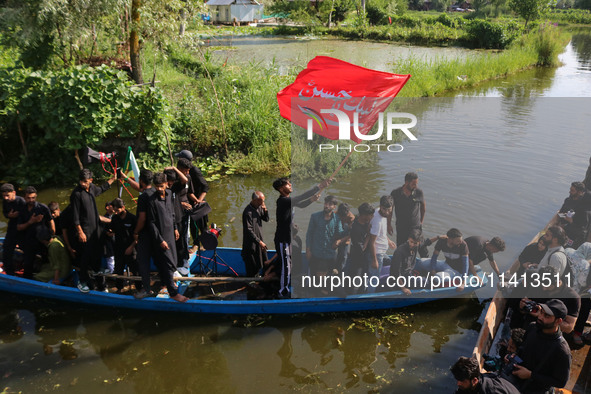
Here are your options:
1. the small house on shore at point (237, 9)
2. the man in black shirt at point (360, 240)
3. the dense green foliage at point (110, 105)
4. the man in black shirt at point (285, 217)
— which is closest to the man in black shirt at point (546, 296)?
the man in black shirt at point (360, 240)

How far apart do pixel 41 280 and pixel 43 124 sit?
5.03m

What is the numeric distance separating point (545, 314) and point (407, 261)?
2380 millimetres

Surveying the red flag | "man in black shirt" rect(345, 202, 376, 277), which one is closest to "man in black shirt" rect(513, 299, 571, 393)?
"man in black shirt" rect(345, 202, 376, 277)

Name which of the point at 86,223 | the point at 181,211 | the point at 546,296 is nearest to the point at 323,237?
the point at 181,211

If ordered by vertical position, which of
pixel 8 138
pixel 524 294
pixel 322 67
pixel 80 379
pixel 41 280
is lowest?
pixel 80 379

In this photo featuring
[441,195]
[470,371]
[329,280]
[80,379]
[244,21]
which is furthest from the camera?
[244,21]

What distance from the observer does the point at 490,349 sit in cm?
599

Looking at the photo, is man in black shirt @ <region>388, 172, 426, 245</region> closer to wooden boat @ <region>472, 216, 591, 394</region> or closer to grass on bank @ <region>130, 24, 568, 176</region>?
wooden boat @ <region>472, 216, 591, 394</region>

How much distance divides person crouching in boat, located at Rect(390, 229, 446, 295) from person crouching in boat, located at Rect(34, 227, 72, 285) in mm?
4831

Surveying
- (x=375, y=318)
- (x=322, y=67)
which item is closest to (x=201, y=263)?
(x=375, y=318)

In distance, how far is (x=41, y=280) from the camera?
749cm

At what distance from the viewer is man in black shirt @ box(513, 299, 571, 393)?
4.50m

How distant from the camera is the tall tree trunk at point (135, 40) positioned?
1262cm

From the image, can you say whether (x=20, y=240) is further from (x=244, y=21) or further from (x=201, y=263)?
(x=244, y=21)
